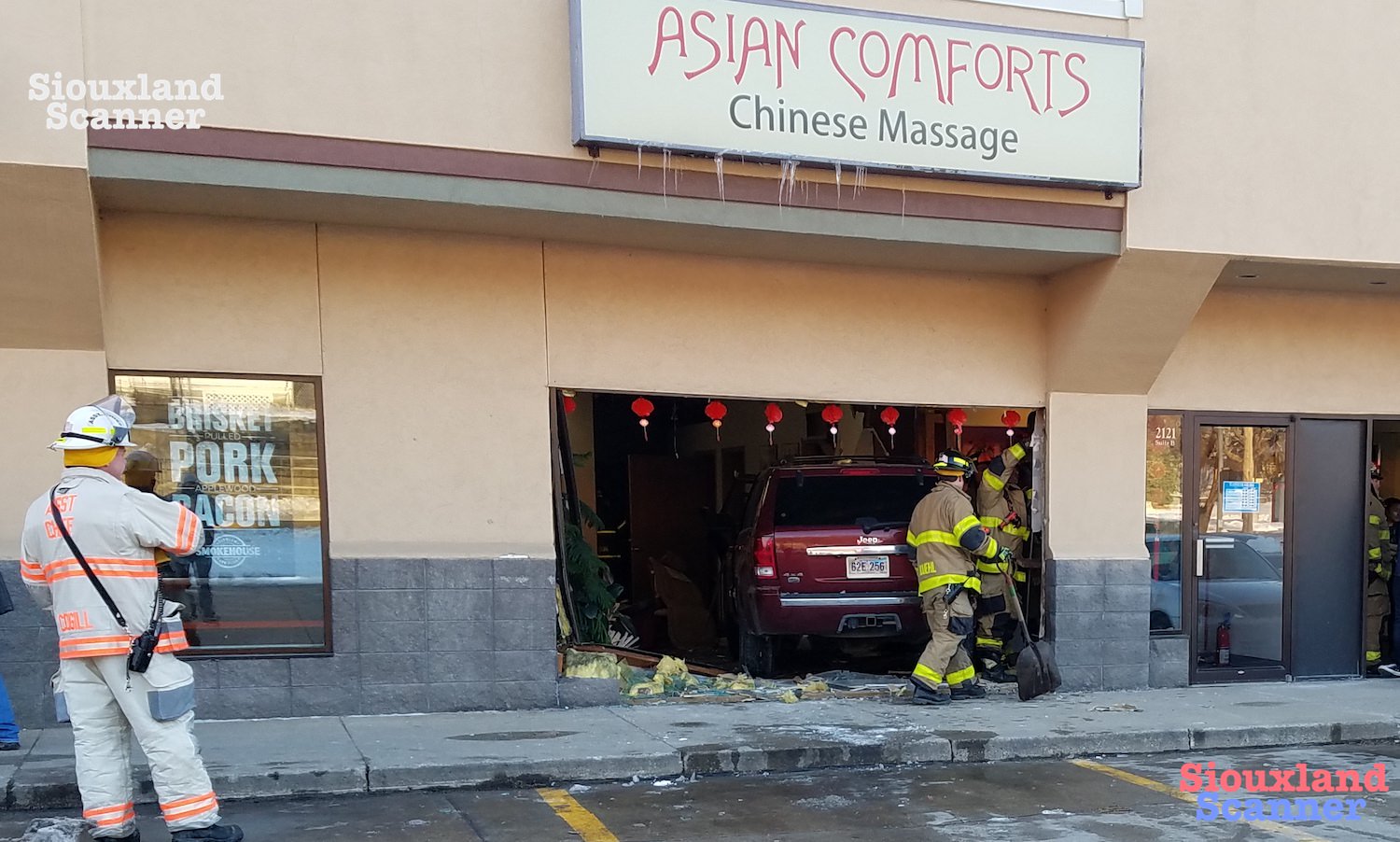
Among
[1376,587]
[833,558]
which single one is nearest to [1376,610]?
[1376,587]

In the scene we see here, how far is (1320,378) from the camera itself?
10227 mm

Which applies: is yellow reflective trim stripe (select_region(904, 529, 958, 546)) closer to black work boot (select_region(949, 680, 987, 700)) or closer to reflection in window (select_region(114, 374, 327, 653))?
black work boot (select_region(949, 680, 987, 700))

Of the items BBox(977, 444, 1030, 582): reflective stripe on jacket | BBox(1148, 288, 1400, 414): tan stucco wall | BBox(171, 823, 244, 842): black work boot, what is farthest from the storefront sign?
BBox(171, 823, 244, 842): black work boot

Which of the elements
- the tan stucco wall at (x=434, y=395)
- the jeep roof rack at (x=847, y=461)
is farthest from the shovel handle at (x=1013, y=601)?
the tan stucco wall at (x=434, y=395)

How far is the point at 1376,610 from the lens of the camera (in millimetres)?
10734

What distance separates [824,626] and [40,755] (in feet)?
18.0

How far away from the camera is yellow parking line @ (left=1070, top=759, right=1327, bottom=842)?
576cm

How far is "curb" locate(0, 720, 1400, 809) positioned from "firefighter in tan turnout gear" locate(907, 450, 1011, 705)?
110 cm

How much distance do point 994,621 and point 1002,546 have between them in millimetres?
643

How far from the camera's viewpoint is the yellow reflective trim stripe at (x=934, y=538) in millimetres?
8719

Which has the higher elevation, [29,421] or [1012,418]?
[29,421]

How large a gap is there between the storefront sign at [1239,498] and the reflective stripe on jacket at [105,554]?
851 cm

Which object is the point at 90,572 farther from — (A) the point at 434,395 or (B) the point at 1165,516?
(B) the point at 1165,516

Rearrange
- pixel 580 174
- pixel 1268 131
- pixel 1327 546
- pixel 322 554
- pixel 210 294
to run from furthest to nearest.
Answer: pixel 1327 546
pixel 1268 131
pixel 322 554
pixel 210 294
pixel 580 174
